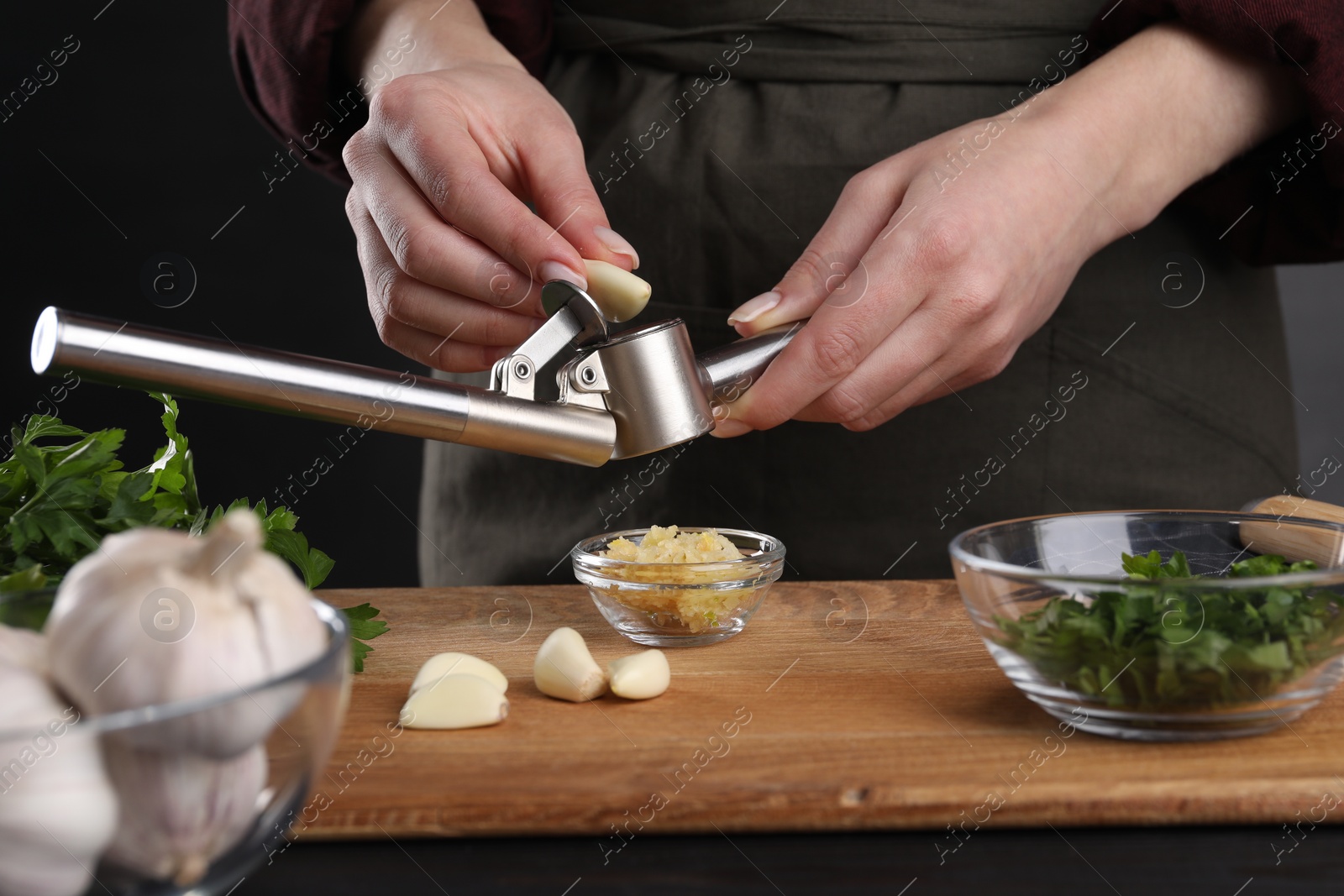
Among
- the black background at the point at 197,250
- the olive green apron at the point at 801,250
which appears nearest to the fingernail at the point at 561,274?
the olive green apron at the point at 801,250

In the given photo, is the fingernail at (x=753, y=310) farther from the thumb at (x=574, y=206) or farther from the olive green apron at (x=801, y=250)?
the olive green apron at (x=801, y=250)

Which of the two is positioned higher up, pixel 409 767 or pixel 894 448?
pixel 409 767

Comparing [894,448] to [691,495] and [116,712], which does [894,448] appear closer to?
[691,495]

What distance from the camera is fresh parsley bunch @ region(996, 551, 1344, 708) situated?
2.23ft

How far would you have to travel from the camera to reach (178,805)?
1.49 feet

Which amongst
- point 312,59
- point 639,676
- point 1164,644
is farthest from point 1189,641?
point 312,59

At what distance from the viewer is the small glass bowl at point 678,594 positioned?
94 centimetres

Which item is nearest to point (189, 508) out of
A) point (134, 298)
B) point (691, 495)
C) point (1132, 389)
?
point (691, 495)

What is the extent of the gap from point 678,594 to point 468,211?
1.16 feet

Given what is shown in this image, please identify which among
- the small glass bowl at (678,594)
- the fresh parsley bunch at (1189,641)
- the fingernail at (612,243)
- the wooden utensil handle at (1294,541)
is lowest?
the wooden utensil handle at (1294,541)

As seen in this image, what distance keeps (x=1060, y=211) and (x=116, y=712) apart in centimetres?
86

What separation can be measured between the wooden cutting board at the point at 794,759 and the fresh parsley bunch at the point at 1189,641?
4 cm

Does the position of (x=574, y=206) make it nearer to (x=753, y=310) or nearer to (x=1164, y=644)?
(x=753, y=310)

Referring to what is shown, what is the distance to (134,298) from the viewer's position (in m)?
2.29
